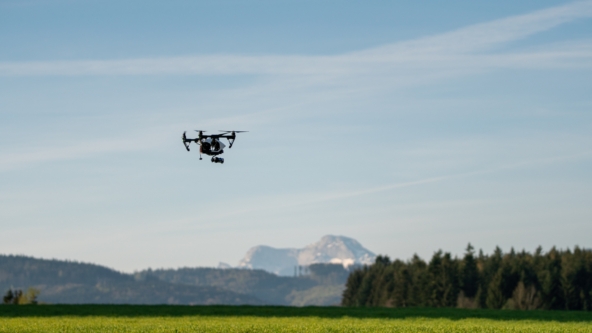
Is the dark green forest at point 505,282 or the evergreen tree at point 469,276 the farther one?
the evergreen tree at point 469,276

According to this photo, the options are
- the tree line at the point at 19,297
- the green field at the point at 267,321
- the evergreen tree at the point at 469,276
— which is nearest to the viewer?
the green field at the point at 267,321

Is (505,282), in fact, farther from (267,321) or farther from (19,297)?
(267,321)

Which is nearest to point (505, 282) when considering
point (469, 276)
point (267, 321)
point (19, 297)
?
point (469, 276)

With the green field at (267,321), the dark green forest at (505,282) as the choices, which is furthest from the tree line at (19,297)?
the dark green forest at (505,282)

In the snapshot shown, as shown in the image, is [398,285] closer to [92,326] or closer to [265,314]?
[265,314]

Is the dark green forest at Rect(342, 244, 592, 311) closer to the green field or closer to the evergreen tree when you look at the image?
the evergreen tree

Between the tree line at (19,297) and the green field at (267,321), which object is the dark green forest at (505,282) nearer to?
the green field at (267,321)
